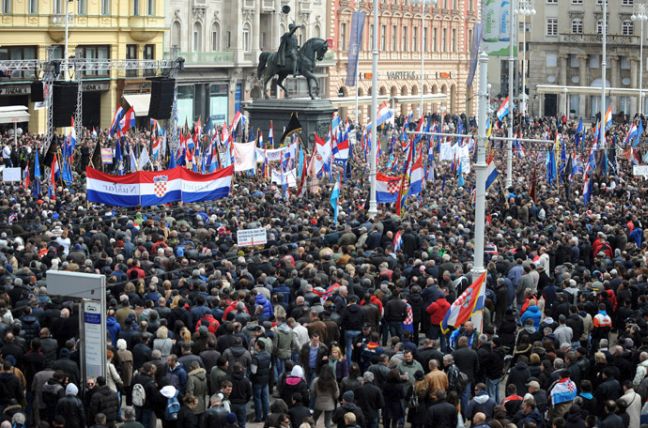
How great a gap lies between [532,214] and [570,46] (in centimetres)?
8433

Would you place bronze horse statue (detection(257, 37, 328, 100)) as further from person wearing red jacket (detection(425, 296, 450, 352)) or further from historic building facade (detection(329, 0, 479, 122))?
person wearing red jacket (detection(425, 296, 450, 352))

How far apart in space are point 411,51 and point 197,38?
2705cm

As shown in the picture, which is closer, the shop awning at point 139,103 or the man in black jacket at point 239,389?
the man in black jacket at point 239,389

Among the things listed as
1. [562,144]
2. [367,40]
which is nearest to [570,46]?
[367,40]

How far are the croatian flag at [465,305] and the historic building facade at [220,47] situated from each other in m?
52.6

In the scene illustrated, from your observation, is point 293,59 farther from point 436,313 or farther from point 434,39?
point 434,39

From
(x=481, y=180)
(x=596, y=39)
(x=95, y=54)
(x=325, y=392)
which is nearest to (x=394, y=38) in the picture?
(x=596, y=39)

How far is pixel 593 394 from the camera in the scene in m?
20.8

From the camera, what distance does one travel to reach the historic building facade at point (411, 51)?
94.1 meters

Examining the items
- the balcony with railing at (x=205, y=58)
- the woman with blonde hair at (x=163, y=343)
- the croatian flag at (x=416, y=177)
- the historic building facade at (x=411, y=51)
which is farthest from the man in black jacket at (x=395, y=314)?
the historic building facade at (x=411, y=51)

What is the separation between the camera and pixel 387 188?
38594 mm

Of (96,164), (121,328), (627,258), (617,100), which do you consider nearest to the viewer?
(121,328)

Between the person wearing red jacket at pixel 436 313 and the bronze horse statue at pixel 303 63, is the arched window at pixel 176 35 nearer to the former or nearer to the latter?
the bronze horse statue at pixel 303 63

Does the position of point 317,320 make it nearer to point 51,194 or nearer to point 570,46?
point 51,194
